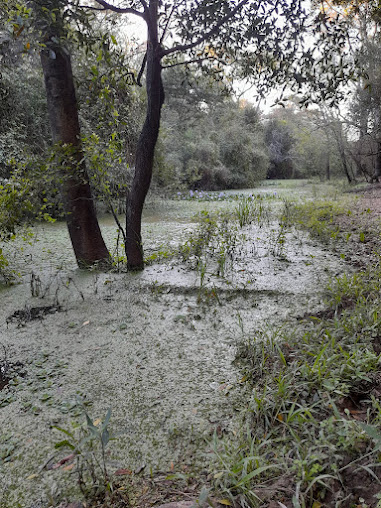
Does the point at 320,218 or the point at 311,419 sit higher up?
the point at 320,218

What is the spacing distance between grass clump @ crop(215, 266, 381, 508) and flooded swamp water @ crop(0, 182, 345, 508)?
0.12 meters

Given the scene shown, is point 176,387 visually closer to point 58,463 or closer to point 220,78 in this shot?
point 58,463

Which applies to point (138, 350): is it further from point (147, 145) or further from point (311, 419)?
point (147, 145)

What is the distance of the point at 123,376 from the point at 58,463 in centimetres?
55

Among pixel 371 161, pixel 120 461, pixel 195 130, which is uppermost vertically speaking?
pixel 195 130

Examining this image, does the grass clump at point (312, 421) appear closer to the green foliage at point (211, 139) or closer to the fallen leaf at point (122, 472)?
the fallen leaf at point (122, 472)

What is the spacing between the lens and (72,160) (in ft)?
9.97

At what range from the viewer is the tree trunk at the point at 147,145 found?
2.77 m

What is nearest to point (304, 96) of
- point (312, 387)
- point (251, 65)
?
point (251, 65)

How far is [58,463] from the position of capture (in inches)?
50.0

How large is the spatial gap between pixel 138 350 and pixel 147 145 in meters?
1.75

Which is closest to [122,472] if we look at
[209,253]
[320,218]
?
[209,253]

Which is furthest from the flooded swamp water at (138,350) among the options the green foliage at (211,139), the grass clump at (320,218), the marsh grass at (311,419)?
the green foliage at (211,139)

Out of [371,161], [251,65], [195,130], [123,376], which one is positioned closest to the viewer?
[123,376]
